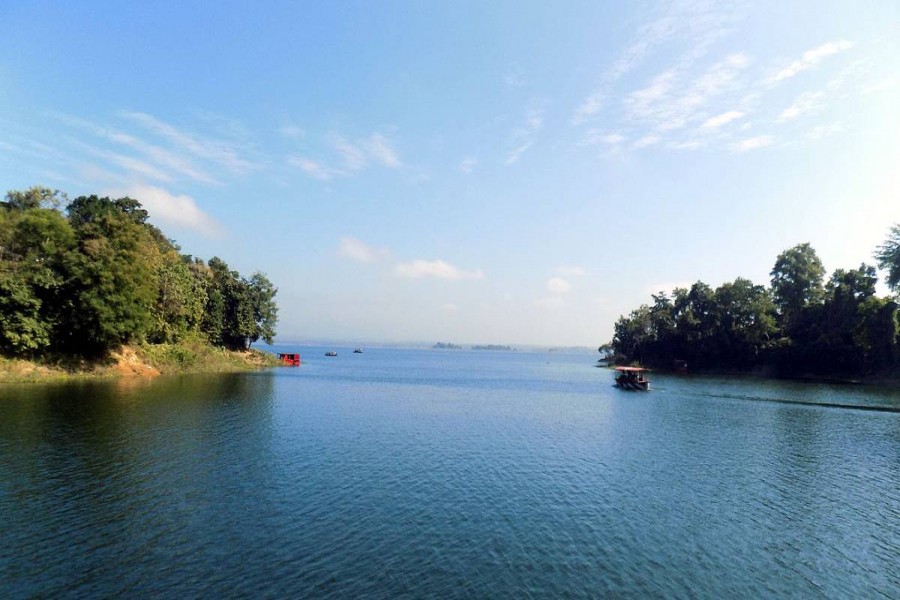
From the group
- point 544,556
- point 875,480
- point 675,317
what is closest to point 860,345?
point 675,317

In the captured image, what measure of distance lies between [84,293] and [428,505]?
63.5 meters

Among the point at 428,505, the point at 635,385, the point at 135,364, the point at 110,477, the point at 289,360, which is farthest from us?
the point at 289,360

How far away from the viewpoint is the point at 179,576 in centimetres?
1695

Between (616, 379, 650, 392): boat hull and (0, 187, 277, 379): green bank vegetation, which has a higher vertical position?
(0, 187, 277, 379): green bank vegetation

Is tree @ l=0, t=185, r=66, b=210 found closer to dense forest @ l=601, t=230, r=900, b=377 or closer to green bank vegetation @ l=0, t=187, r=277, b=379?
green bank vegetation @ l=0, t=187, r=277, b=379

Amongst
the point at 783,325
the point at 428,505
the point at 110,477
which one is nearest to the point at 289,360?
the point at 110,477

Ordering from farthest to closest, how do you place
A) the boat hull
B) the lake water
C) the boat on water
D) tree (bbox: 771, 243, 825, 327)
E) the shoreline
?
1. tree (bbox: 771, 243, 825, 327)
2. the boat on water
3. the boat hull
4. the shoreline
5. the lake water

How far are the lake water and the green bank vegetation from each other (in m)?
14.6

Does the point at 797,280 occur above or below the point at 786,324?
above

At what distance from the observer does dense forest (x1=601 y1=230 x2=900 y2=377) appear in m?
97.9

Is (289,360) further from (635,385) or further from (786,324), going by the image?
(786,324)

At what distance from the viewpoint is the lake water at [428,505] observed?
17672mm

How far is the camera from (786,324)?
130 meters

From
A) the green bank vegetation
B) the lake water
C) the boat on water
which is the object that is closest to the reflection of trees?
the lake water
